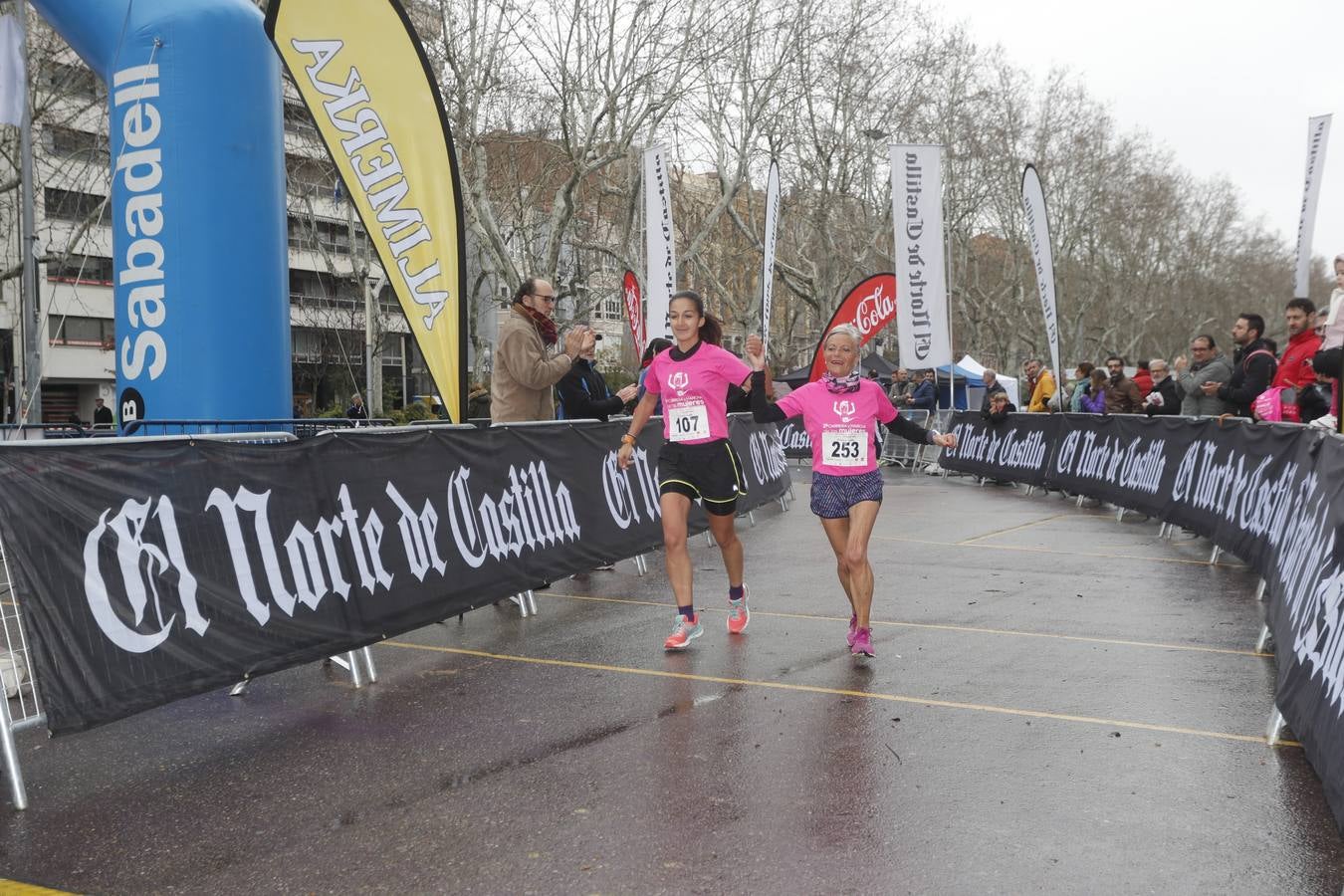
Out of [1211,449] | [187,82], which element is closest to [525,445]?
[187,82]

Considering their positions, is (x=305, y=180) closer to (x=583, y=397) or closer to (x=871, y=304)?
(x=871, y=304)

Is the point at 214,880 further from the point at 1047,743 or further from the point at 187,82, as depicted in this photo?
the point at 187,82

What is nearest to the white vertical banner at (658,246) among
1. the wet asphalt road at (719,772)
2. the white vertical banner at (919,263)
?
the white vertical banner at (919,263)

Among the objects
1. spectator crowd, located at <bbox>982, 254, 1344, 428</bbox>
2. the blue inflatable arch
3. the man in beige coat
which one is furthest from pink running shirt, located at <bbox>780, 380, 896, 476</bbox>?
the blue inflatable arch

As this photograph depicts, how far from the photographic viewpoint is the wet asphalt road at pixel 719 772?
3.84 metres

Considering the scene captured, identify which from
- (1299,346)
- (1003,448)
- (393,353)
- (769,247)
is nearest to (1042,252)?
(1003,448)

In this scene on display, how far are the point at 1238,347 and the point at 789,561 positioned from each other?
19.3 ft

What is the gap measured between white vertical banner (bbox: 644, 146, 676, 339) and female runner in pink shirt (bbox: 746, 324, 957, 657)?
8.18m

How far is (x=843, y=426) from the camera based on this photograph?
698cm

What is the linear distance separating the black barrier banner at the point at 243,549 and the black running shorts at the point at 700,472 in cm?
132

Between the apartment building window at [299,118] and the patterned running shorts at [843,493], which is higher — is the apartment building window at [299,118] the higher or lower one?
the higher one

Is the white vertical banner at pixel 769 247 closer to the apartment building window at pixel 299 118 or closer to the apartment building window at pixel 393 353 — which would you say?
the apartment building window at pixel 299 118

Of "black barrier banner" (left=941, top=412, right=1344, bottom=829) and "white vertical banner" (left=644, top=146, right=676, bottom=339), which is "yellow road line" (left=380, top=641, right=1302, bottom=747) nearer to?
"black barrier banner" (left=941, top=412, right=1344, bottom=829)

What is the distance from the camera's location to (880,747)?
5137 millimetres
